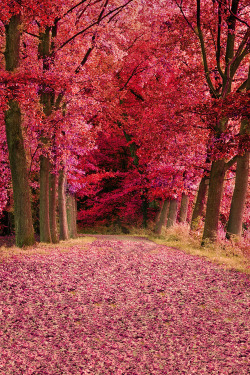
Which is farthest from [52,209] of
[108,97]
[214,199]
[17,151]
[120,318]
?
[120,318]

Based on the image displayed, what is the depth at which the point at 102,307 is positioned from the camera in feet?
23.3

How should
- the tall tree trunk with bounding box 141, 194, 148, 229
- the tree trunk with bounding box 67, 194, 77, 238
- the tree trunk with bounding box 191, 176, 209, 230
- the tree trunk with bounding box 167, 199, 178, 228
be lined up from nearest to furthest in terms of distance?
1. the tree trunk with bounding box 191, 176, 209, 230
2. the tree trunk with bounding box 67, 194, 77, 238
3. the tree trunk with bounding box 167, 199, 178, 228
4. the tall tree trunk with bounding box 141, 194, 148, 229

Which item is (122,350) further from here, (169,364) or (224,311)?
(224,311)

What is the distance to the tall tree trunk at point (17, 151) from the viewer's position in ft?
40.2

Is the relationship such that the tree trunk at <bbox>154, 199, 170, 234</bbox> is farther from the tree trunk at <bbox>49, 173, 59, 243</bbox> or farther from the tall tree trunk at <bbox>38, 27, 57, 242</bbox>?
the tall tree trunk at <bbox>38, 27, 57, 242</bbox>

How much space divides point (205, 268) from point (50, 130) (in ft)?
22.3

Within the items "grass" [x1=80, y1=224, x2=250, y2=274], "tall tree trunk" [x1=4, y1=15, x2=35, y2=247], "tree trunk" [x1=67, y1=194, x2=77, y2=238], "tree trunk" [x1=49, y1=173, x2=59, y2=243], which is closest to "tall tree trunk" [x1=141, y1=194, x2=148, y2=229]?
"tree trunk" [x1=67, y1=194, x2=77, y2=238]

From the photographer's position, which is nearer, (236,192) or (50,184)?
(236,192)

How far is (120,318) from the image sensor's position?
21.9 feet

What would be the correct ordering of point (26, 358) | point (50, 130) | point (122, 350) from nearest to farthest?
point (26, 358) → point (122, 350) → point (50, 130)

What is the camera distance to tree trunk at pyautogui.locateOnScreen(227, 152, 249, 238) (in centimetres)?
1328

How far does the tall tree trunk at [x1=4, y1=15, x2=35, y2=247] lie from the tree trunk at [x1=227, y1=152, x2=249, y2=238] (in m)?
6.76

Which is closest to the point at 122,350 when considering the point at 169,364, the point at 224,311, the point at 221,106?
the point at 169,364

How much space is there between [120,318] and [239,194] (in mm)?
8059
